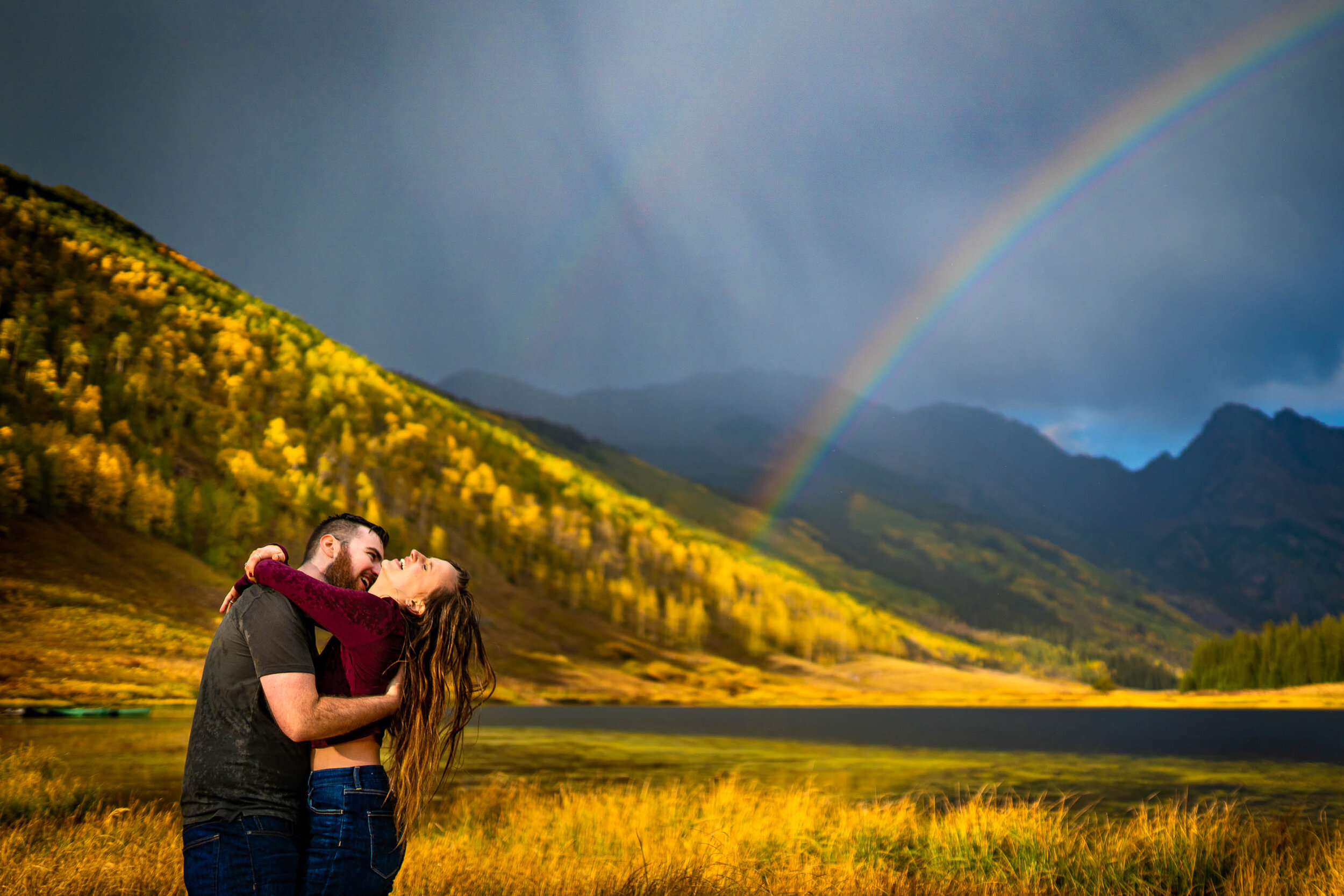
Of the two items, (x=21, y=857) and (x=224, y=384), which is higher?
(x=224, y=384)

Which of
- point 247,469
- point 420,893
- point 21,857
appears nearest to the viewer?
point 420,893

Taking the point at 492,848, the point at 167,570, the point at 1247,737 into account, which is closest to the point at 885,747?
the point at 1247,737

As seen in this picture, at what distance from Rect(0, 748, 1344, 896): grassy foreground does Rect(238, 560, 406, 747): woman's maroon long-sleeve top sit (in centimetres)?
558

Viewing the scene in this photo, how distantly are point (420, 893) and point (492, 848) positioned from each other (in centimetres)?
549

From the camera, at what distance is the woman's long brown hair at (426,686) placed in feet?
19.8

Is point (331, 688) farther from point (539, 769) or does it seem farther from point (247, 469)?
point (247, 469)

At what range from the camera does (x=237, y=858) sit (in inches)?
222

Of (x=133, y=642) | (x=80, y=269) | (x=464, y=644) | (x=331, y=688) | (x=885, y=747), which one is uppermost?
(x=80, y=269)

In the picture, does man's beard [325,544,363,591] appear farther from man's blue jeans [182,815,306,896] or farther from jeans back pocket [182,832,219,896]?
jeans back pocket [182,832,219,896]

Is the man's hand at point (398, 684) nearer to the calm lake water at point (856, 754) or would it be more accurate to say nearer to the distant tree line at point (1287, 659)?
the calm lake water at point (856, 754)

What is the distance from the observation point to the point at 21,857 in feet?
40.8

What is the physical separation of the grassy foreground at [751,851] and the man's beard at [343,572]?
578 centimetres

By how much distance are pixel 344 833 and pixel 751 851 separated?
10974 millimetres

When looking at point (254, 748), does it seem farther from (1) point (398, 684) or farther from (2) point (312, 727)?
(1) point (398, 684)
